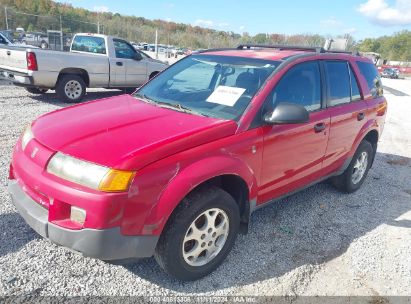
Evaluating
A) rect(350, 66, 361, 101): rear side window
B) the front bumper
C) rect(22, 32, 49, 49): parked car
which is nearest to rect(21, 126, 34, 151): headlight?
the front bumper

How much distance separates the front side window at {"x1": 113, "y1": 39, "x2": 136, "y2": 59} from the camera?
10102 mm

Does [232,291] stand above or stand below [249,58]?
below

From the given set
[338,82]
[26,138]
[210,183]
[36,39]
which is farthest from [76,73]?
[36,39]

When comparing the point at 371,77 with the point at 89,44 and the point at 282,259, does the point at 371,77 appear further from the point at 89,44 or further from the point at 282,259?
the point at 89,44

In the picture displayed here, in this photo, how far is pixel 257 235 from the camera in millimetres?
3611

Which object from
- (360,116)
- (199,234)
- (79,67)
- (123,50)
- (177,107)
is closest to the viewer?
(199,234)

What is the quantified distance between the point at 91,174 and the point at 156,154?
43 cm

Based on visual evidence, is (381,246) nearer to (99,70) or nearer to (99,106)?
(99,106)

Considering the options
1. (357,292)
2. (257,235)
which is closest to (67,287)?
(257,235)

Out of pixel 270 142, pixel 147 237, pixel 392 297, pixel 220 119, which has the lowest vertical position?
pixel 392 297

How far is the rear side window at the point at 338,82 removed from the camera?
392 cm

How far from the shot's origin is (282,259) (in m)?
3.25

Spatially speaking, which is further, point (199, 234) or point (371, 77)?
point (371, 77)

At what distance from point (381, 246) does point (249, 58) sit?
2.36m
